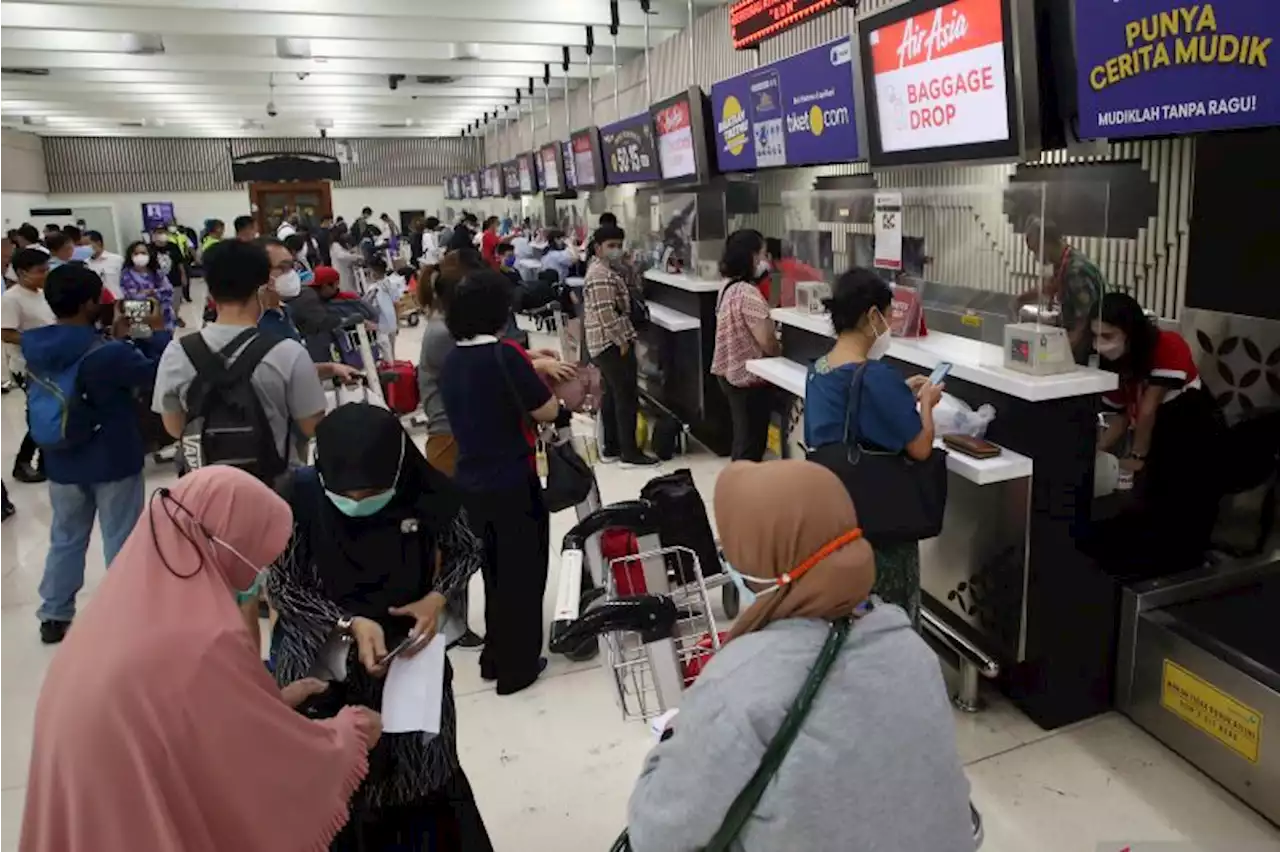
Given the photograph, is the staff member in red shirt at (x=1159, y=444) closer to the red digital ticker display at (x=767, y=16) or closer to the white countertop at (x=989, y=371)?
the white countertop at (x=989, y=371)

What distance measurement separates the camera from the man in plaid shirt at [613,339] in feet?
18.0

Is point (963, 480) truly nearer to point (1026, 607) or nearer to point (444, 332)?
point (1026, 607)

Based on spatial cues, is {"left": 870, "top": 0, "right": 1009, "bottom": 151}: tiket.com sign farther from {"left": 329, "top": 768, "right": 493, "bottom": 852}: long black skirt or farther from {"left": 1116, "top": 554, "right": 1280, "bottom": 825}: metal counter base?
{"left": 329, "top": 768, "right": 493, "bottom": 852}: long black skirt

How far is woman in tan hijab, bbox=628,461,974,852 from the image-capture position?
3.64ft

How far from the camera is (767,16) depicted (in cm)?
516

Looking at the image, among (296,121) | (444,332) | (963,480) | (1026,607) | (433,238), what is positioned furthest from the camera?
(296,121)

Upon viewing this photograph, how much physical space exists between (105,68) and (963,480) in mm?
10017

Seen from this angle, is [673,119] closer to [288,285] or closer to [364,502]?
[288,285]

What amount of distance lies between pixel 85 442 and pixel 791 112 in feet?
11.4

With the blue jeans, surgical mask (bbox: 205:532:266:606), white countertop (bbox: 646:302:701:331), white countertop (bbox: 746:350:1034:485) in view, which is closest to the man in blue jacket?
the blue jeans

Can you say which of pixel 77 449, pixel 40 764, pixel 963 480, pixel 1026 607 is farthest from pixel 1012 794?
pixel 77 449

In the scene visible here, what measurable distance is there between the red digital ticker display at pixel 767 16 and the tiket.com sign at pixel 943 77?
121 centimetres

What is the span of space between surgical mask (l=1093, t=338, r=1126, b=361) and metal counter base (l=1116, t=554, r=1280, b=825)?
744 millimetres

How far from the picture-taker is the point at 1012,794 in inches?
104
